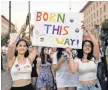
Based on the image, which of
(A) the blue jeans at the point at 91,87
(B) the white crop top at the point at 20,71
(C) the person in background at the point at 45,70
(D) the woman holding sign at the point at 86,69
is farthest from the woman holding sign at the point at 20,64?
(C) the person in background at the point at 45,70

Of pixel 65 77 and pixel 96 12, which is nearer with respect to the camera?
pixel 65 77

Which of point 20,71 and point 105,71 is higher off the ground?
point 20,71

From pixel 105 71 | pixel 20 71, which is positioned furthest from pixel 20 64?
pixel 105 71

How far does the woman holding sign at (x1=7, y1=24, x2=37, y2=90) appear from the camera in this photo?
6.41 m

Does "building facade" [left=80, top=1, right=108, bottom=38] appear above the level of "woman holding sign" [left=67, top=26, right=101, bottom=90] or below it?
above

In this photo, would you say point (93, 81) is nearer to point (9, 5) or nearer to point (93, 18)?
point (9, 5)

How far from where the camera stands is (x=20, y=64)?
255 inches

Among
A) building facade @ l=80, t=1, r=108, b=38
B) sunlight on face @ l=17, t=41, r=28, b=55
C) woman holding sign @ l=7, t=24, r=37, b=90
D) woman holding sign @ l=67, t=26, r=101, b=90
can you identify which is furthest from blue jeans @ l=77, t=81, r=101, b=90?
building facade @ l=80, t=1, r=108, b=38

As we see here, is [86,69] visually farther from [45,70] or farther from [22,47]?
[45,70]

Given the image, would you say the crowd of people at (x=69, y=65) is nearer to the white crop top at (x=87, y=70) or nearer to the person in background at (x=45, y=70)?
the white crop top at (x=87, y=70)

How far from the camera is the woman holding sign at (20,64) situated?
6410mm

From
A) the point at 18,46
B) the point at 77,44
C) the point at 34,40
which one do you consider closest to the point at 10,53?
the point at 18,46

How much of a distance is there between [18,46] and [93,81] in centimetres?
138

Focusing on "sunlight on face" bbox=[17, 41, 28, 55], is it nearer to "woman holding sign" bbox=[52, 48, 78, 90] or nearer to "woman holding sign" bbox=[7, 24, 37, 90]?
"woman holding sign" bbox=[7, 24, 37, 90]
